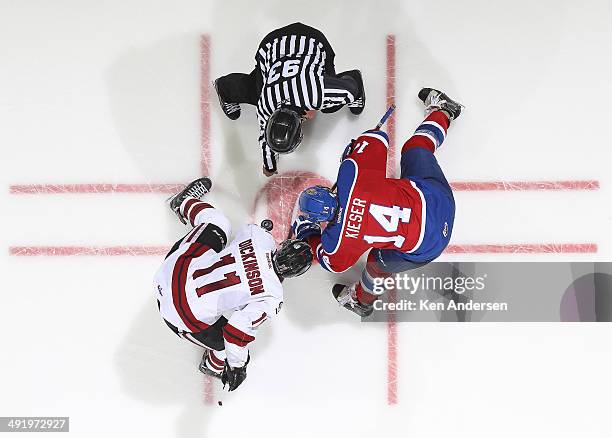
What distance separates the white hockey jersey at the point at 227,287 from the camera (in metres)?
3.89

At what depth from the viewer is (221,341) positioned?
14.1 ft

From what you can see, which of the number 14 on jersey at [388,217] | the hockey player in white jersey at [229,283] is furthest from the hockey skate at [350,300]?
the number 14 on jersey at [388,217]

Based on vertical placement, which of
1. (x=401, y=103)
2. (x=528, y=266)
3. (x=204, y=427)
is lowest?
(x=204, y=427)

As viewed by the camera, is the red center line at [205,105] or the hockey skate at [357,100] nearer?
the hockey skate at [357,100]

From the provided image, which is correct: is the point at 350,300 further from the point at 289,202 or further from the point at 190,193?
the point at 190,193

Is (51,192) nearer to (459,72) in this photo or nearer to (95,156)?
(95,156)

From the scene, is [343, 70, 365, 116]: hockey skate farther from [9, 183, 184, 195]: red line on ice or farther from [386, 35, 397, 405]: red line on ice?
[9, 183, 184, 195]: red line on ice

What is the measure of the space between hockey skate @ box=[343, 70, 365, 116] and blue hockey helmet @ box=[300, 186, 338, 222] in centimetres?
133

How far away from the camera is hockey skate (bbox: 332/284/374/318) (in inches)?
184

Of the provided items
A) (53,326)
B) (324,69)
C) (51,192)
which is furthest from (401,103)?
(53,326)

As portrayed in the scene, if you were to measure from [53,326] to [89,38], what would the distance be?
8.57 feet

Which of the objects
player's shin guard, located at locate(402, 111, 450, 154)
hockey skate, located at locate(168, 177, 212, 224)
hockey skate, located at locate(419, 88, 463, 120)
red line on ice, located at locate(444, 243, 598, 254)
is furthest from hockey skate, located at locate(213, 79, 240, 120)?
red line on ice, located at locate(444, 243, 598, 254)

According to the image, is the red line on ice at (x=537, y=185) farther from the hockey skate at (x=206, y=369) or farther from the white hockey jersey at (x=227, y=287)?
the hockey skate at (x=206, y=369)

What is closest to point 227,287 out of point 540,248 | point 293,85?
point 293,85
